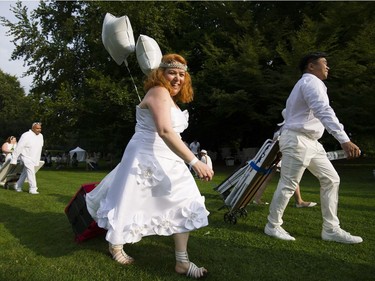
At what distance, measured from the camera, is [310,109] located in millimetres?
4902

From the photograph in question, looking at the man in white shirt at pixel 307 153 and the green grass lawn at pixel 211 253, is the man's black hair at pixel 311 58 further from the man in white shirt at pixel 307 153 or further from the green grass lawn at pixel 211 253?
the green grass lawn at pixel 211 253

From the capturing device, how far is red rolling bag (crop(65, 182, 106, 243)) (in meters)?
4.73

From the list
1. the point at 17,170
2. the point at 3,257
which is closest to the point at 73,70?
the point at 17,170

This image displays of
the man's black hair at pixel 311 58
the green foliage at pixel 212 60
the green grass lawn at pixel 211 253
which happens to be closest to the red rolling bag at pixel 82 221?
the green grass lawn at pixel 211 253

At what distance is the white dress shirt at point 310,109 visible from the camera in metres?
4.62

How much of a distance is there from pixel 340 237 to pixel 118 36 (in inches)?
147

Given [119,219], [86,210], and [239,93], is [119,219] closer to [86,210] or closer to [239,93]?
[86,210]

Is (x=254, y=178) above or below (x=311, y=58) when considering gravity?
below

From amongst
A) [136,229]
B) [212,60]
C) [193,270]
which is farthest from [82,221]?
[212,60]

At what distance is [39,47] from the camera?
2859cm

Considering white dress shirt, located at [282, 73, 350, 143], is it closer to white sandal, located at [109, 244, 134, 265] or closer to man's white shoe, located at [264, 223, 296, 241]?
man's white shoe, located at [264, 223, 296, 241]

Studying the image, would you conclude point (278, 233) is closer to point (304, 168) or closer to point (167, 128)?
point (304, 168)

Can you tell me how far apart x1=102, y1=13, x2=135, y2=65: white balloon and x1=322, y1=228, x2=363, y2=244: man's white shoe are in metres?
3.44

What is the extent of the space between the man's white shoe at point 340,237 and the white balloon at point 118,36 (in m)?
3.44
